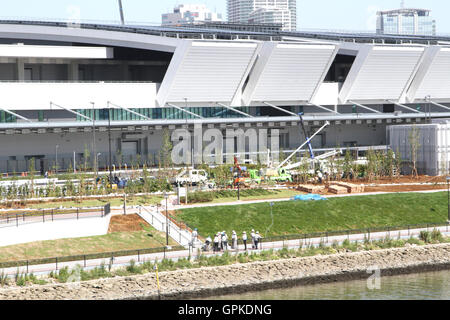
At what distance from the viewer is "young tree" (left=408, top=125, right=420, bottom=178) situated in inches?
3172

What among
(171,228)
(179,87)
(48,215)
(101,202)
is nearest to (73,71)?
(179,87)

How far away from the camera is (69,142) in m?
84.2

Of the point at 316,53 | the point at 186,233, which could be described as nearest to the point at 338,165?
the point at 316,53

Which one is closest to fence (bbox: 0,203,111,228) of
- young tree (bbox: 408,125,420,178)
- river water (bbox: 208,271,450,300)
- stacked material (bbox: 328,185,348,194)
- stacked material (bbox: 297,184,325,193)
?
river water (bbox: 208,271,450,300)

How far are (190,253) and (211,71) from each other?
42.0 meters

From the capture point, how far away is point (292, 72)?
93.4 m

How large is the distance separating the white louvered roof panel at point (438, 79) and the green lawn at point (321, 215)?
40.8m

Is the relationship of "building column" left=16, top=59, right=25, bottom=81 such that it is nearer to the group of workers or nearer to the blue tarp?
the blue tarp

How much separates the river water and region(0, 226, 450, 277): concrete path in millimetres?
3598

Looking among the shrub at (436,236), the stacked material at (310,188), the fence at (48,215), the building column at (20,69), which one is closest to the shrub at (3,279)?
the fence at (48,215)

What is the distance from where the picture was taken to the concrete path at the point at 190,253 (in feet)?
146

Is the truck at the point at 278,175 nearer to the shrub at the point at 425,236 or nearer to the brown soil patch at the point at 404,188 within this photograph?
the brown soil patch at the point at 404,188

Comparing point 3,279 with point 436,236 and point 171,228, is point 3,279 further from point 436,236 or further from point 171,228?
point 436,236

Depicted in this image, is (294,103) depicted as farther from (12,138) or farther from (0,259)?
(0,259)
